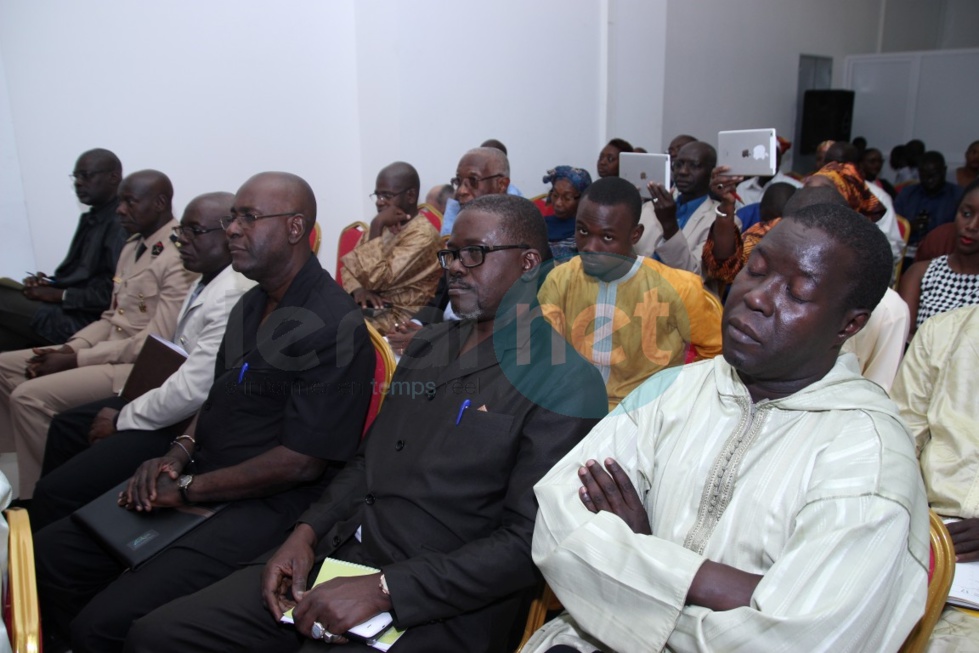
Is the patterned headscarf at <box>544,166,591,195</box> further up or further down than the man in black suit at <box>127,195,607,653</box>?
further up

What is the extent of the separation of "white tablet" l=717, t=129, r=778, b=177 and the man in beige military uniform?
8.48 feet

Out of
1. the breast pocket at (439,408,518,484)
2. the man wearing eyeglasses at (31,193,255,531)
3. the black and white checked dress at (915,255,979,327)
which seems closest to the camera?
the breast pocket at (439,408,518,484)

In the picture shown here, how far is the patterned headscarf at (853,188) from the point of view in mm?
3326

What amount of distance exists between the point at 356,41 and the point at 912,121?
7.76m

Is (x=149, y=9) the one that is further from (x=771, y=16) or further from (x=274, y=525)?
(x=771, y=16)

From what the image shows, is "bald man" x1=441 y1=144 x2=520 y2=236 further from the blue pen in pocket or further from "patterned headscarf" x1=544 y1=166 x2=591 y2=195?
the blue pen in pocket

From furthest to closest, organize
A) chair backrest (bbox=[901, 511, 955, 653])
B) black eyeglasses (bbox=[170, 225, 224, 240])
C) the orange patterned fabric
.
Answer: the orange patterned fabric, black eyeglasses (bbox=[170, 225, 224, 240]), chair backrest (bbox=[901, 511, 955, 653])

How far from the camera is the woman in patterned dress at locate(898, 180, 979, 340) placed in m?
2.38

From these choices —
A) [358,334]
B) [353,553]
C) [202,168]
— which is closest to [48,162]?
[202,168]

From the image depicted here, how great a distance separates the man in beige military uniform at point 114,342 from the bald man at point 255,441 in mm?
997

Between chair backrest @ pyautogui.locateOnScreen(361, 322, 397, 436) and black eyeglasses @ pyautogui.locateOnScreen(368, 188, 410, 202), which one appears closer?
chair backrest @ pyautogui.locateOnScreen(361, 322, 397, 436)

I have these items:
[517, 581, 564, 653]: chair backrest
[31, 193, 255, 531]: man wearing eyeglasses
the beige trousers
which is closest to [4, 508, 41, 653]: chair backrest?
[31, 193, 255, 531]: man wearing eyeglasses

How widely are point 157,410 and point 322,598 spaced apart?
121 cm

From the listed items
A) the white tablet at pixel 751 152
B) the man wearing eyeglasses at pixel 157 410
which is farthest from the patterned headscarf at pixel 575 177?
the man wearing eyeglasses at pixel 157 410
